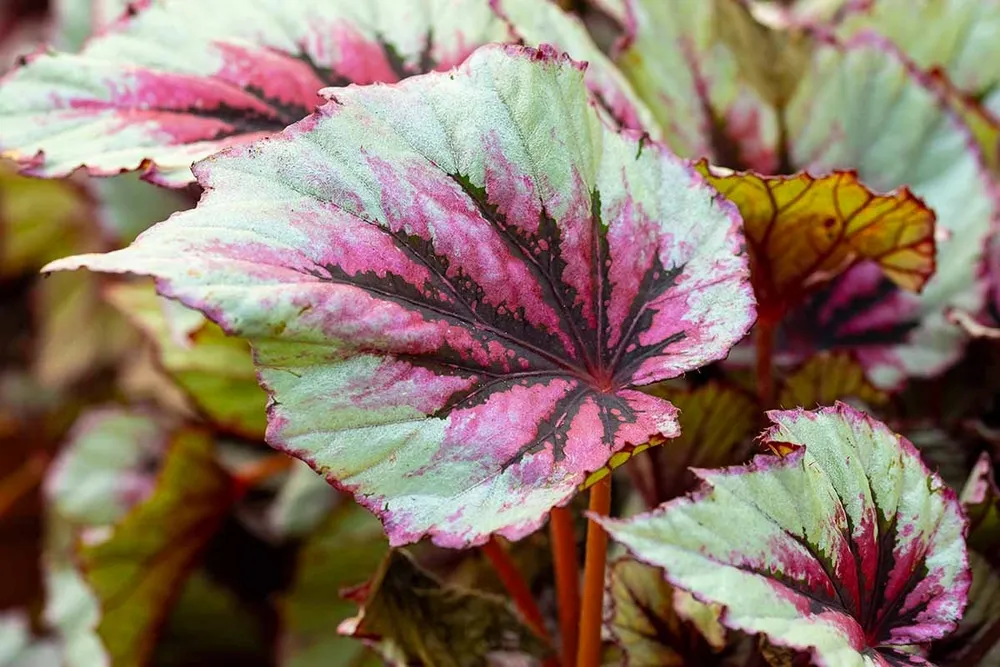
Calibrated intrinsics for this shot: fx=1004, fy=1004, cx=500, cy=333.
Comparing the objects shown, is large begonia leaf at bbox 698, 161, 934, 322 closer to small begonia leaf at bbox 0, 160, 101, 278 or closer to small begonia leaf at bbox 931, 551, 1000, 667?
small begonia leaf at bbox 931, 551, 1000, 667

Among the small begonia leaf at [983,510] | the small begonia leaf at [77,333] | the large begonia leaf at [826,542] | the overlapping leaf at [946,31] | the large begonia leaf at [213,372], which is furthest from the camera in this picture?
the small begonia leaf at [77,333]

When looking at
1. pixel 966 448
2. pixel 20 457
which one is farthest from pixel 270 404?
pixel 20 457

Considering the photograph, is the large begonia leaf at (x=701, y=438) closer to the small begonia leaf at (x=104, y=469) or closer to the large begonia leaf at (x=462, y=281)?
the large begonia leaf at (x=462, y=281)

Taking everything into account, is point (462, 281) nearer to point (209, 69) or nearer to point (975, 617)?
point (209, 69)

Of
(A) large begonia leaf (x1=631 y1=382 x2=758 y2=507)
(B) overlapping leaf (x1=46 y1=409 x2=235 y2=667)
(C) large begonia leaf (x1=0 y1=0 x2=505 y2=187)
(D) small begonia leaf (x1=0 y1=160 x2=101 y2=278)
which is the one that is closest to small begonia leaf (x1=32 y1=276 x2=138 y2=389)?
(D) small begonia leaf (x1=0 y1=160 x2=101 y2=278)

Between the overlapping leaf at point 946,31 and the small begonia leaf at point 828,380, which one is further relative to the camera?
the overlapping leaf at point 946,31

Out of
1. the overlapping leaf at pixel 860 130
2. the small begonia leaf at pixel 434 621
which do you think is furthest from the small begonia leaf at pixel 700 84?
the small begonia leaf at pixel 434 621
